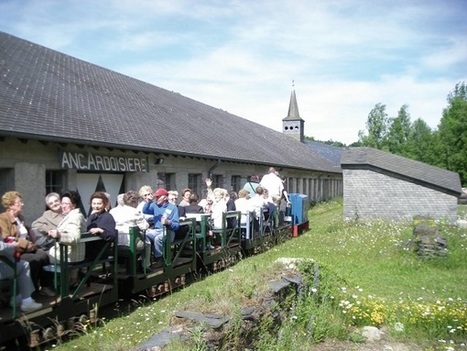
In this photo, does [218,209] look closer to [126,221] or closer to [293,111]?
[126,221]

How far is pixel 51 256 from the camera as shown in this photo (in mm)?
5910

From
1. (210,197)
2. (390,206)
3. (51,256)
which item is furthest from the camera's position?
(390,206)

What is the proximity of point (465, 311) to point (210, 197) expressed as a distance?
7394mm

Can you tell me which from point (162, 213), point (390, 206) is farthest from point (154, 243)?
point (390, 206)

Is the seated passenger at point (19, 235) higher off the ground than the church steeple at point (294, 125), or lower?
lower

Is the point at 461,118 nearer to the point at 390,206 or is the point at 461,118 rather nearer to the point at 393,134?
the point at 393,134

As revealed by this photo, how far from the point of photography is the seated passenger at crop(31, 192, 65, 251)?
19.6ft

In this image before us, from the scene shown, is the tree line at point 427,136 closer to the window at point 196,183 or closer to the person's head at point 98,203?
the window at point 196,183

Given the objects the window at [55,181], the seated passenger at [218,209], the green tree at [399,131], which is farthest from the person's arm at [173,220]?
the green tree at [399,131]

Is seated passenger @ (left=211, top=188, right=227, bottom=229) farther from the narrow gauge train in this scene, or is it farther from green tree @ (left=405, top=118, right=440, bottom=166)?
green tree @ (left=405, top=118, right=440, bottom=166)

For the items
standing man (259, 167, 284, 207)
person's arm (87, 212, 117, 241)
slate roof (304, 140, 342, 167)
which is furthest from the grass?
slate roof (304, 140, 342, 167)

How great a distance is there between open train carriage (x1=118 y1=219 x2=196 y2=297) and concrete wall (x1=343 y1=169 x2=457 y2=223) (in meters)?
10.5

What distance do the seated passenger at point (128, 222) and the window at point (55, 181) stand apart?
3.21 metres

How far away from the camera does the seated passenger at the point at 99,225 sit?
638 centimetres
